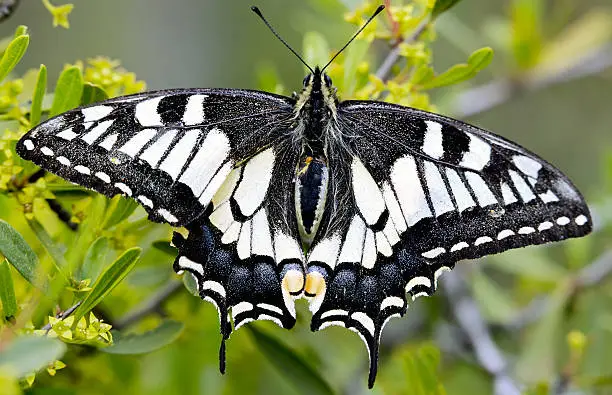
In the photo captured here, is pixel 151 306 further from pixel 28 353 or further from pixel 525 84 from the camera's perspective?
pixel 525 84

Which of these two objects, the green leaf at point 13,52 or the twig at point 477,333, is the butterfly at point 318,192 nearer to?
the green leaf at point 13,52

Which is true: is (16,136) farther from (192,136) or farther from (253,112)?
(253,112)

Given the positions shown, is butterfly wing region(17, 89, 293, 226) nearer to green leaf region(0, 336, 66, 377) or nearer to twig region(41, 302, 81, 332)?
twig region(41, 302, 81, 332)

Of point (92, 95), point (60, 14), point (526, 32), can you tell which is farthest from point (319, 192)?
point (526, 32)

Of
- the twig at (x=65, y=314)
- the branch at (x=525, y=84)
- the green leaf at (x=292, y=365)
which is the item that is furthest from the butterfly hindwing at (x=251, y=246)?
the branch at (x=525, y=84)

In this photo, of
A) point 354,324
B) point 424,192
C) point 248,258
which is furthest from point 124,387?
point 424,192
